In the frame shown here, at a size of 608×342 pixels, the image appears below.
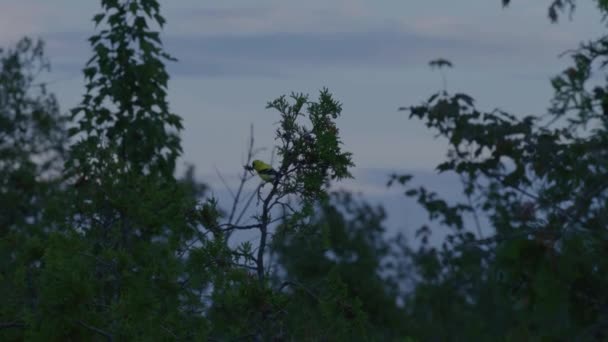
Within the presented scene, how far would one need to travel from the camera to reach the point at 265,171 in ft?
23.9

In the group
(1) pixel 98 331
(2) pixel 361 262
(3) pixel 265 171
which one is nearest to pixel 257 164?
(3) pixel 265 171

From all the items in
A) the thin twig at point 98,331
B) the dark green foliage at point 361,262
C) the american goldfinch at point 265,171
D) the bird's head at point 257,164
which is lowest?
the thin twig at point 98,331

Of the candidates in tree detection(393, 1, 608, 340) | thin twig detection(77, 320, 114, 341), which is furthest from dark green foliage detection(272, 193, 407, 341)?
thin twig detection(77, 320, 114, 341)

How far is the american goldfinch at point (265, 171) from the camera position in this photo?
7258 millimetres

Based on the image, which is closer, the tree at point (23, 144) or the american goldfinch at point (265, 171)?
the american goldfinch at point (265, 171)

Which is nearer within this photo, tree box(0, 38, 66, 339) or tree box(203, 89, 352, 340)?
tree box(203, 89, 352, 340)

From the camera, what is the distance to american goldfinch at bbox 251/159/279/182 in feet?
23.8

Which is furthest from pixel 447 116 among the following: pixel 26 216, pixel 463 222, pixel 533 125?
pixel 26 216

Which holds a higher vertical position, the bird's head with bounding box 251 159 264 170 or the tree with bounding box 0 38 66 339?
the tree with bounding box 0 38 66 339

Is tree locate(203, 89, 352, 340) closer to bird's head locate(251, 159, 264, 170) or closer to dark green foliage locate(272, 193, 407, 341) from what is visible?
bird's head locate(251, 159, 264, 170)

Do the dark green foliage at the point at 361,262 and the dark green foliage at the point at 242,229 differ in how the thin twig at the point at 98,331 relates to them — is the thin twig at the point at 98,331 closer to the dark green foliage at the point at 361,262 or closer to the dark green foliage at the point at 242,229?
the dark green foliage at the point at 242,229

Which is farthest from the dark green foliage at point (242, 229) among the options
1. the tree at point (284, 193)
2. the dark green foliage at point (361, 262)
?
the dark green foliage at point (361, 262)

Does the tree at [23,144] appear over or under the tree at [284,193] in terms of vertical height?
over

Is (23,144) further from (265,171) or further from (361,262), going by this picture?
(265,171)
